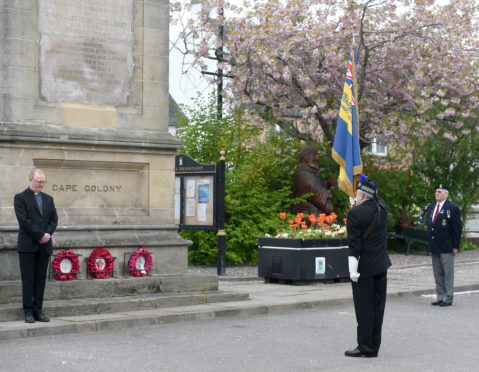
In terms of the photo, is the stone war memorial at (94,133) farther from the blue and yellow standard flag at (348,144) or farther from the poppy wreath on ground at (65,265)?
the blue and yellow standard flag at (348,144)

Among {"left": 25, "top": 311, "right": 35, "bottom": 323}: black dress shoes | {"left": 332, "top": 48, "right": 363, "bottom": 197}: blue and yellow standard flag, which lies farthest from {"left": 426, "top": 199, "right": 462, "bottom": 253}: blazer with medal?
{"left": 25, "top": 311, "right": 35, "bottom": 323}: black dress shoes

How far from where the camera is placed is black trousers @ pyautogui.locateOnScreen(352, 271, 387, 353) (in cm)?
890

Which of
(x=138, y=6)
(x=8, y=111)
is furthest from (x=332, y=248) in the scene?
(x=8, y=111)

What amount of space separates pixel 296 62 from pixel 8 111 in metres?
13.3

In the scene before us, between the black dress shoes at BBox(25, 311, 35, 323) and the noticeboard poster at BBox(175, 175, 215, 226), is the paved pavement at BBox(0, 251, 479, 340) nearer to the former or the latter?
the black dress shoes at BBox(25, 311, 35, 323)

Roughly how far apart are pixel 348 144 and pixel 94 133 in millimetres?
5204

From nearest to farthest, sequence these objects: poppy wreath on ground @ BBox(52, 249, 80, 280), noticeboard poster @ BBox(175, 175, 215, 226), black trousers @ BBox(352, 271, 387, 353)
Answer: black trousers @ BBox(352, 271, 387, 353), poppy wreath on ground @ BBox(52, 249, 80, 280), noticeboard poster @ BBox(175, 175, 215, 226)

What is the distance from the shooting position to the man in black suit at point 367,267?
351 inches

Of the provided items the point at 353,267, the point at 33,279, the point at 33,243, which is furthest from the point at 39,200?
the point at 353,267

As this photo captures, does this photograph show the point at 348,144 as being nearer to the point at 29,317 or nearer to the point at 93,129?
the point at 93,129

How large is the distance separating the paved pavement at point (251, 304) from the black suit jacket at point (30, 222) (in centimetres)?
94

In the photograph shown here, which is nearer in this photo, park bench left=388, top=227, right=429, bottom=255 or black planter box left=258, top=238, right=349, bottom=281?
black planter box left=258, top=238, right=349, bottom=281

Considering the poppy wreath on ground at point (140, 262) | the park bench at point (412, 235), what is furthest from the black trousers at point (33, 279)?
the park bench at point (412, 235)

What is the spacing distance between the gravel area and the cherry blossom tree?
3.30m
